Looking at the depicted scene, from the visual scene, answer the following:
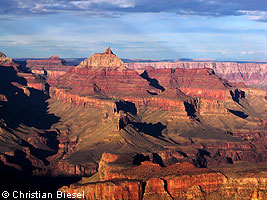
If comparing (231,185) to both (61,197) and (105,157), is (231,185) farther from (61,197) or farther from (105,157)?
(105,157)

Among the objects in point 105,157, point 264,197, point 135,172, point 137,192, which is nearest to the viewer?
point 264,197

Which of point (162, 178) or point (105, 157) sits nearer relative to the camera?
A: point (162, 178)

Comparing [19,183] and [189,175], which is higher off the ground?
[189,175]

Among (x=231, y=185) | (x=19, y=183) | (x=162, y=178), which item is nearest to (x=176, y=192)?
(x=162, y=178)

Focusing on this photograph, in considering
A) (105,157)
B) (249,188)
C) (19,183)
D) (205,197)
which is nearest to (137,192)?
(205,197)

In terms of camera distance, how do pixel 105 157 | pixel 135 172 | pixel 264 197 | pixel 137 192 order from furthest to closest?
pixel 105 157 < pixel 135 172 < pixel 137 192 < pixel 264 197

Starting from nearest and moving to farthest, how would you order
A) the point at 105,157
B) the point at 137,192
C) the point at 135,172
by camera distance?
the point at 137,192 → the point at 135,172 → the point at 105,157

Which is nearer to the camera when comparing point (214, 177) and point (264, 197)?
point (264, 197)

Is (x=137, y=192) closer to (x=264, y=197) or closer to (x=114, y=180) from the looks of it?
(x=114, y=180)

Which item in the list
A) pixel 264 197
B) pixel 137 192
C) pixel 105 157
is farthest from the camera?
pixel 105 157
